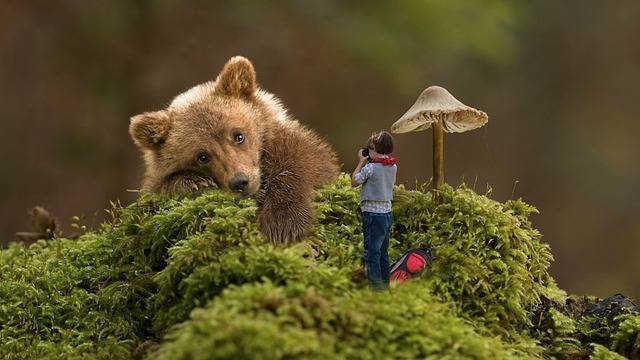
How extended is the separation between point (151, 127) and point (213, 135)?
0.41 meters

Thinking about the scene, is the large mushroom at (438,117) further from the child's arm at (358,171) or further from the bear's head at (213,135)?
the bear's head at (213,135)

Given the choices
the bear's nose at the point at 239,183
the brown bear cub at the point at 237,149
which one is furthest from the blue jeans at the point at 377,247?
the bear's nose at the point at 239,183

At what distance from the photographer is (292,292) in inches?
96.9

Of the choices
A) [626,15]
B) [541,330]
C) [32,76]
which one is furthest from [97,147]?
[626,15]

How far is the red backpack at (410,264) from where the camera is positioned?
3.02m

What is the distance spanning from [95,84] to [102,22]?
683 millimetres

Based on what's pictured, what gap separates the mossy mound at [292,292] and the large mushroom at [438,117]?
23 cm

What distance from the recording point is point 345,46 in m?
8.38

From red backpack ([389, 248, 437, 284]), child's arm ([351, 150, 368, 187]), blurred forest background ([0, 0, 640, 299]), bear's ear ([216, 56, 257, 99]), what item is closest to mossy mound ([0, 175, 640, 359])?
red backpack ([389, 248, 437, 284])

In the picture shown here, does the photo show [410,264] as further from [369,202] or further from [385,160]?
[385,160]

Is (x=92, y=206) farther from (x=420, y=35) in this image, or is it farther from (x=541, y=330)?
(x=541, y=330)

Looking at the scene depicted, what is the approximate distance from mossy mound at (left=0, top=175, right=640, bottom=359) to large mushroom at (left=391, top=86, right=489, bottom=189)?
23cm

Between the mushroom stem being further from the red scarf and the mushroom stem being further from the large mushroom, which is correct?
the red scarf

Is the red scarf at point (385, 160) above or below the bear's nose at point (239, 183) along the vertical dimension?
Result: above
